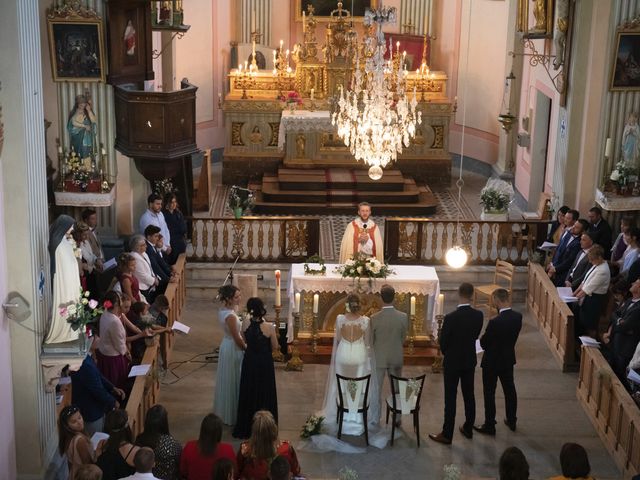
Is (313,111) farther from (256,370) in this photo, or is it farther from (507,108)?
(256,370)

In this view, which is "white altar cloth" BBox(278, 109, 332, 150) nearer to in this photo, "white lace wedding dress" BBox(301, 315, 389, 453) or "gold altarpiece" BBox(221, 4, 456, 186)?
"gold altarpiece" BBox(221, 4, 456, 186)

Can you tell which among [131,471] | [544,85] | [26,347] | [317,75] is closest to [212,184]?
[317,75]

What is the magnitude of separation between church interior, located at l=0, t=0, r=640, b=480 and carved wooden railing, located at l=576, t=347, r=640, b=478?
0.13ft

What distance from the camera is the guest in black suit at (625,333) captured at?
35.3ft

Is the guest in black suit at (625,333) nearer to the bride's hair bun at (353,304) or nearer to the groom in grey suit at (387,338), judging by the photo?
the groom in grey suit at (387,338)

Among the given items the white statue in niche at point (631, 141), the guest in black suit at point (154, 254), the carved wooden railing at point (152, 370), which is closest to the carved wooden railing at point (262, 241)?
the carved wooden railing at point (152, 370)

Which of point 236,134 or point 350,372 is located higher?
point 236,134

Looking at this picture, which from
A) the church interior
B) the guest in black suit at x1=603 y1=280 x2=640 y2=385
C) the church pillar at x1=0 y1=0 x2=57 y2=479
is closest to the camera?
the church pillar at x1=0 y1=0 x2=57 y2=479

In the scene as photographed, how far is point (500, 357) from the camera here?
1051cm

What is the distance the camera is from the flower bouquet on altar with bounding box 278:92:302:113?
64.7 ft

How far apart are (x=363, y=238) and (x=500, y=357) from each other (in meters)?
3.10

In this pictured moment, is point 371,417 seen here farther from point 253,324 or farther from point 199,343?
point 199,343

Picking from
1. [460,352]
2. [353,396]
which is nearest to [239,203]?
[353,396]

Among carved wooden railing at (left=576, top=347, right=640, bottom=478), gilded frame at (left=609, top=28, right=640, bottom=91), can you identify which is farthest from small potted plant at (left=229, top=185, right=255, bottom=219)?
carved wooden railing at (left=576, top=347, right=640, bottom=478)
